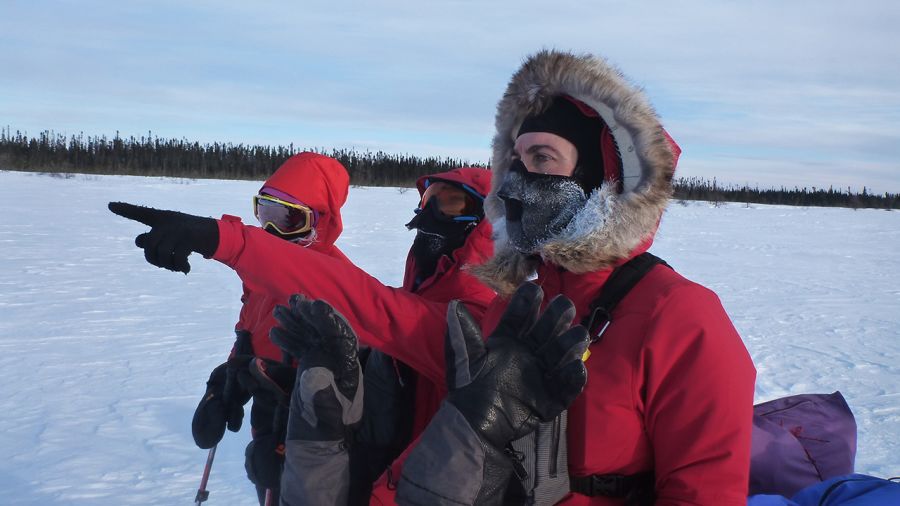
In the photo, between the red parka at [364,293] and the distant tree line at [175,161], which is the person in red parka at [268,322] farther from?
the distant tree line at [175,161]

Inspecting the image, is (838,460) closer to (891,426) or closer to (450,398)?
(450,398)

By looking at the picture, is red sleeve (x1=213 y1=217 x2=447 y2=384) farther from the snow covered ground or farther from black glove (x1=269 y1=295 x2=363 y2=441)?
the snow covered ground

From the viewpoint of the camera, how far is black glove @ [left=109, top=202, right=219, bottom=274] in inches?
63.6

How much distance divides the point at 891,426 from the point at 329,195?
3547mm

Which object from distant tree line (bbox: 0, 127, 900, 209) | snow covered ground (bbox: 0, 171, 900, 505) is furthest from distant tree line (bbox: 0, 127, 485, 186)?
snow covered ground (bbox: 0, 171, 900, 505)

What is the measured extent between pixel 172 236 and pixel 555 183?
89 cm

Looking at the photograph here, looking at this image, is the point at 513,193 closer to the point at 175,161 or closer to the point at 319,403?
the point at 319,403

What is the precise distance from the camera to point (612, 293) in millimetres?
1591

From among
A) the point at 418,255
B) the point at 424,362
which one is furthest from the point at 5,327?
the point at 424,362

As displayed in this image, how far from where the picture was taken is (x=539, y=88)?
6.02 feet

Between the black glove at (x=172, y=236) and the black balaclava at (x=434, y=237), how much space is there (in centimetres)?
99

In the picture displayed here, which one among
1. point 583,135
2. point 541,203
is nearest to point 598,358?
point 541,203

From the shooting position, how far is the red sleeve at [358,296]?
1841mm

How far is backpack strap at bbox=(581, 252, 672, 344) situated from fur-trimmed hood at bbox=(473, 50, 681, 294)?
0.05 m
